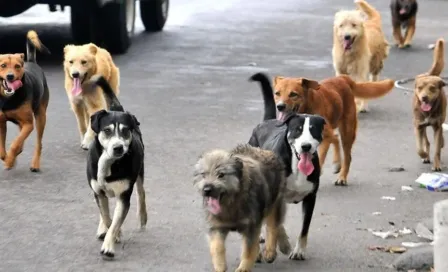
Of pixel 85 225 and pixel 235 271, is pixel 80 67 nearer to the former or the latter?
pixel 85 225

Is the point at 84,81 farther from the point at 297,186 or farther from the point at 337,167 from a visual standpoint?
the point at 297,186

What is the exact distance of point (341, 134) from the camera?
9.97 metres

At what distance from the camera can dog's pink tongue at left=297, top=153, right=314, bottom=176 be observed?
721 centimetres

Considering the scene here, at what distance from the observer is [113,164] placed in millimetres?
7379

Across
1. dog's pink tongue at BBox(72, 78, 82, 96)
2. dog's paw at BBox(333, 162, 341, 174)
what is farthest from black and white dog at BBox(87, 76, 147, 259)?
dog's pink tongue at BBox(72, 78, 82, 96)

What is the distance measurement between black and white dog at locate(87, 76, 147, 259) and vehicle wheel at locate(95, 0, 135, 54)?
10.3 metres

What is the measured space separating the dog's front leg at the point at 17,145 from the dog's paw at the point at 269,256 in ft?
11.5

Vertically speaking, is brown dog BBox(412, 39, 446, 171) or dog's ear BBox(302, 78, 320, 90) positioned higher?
dog's ear BBox(302, 78, 320, 90)

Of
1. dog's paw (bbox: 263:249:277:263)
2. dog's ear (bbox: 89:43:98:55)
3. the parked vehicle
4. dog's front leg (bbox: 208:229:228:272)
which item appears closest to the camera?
dog's front leg (bbox: 208:229:228:272)

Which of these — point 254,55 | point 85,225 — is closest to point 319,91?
point 85,225

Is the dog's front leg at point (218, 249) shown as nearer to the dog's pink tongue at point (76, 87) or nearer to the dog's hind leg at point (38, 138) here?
the dog's hind leg at point (38, 138)

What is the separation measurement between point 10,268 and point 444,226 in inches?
111

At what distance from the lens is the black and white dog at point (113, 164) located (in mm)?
7273

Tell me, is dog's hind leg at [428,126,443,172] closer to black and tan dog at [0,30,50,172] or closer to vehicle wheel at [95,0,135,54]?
black and tan dog at [0,30,50,172]
